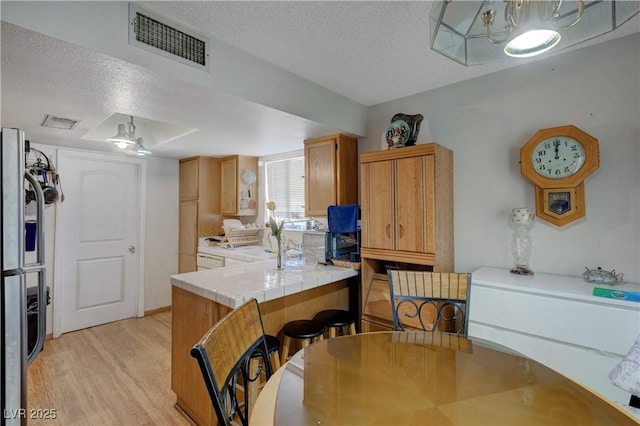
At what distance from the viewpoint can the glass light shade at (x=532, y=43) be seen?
1.08m

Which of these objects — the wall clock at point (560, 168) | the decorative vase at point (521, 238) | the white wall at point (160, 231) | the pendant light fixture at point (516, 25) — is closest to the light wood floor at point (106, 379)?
the white wall at point (160, 231)

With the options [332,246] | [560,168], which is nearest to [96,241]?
[332,246]

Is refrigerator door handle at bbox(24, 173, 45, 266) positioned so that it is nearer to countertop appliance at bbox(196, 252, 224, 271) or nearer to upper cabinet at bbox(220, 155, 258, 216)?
countertop appliance at bbox(196, 252, 224, 271)

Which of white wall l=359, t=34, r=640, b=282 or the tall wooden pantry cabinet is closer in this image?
white wall l=359, t=34, r=640, b=282

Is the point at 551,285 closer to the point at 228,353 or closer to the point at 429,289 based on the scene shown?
the point at 429,289

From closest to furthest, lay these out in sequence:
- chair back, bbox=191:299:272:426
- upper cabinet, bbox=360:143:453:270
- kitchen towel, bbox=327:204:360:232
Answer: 1. chair back, bbox=191:299:272:426
2. upper cabinet, bbox=360:143:453:270
3. kitchen towel, bbox=327:204:360:232

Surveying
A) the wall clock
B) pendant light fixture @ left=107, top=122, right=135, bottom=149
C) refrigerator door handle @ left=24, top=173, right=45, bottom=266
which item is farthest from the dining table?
pendant light fixture @ left=107, top=122, right=135, bottom=149

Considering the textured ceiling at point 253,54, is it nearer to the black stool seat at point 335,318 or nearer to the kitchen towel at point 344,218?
the kitchen towel at point 344,218

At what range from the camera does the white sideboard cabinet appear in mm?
1471

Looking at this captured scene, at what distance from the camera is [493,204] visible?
2.26 metres

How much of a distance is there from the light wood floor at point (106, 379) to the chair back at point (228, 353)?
1.37 meters

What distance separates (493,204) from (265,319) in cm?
191

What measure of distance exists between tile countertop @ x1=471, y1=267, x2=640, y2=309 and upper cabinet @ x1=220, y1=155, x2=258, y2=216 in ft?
9.77

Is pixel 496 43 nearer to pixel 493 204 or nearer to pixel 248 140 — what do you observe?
pixel 493 204
